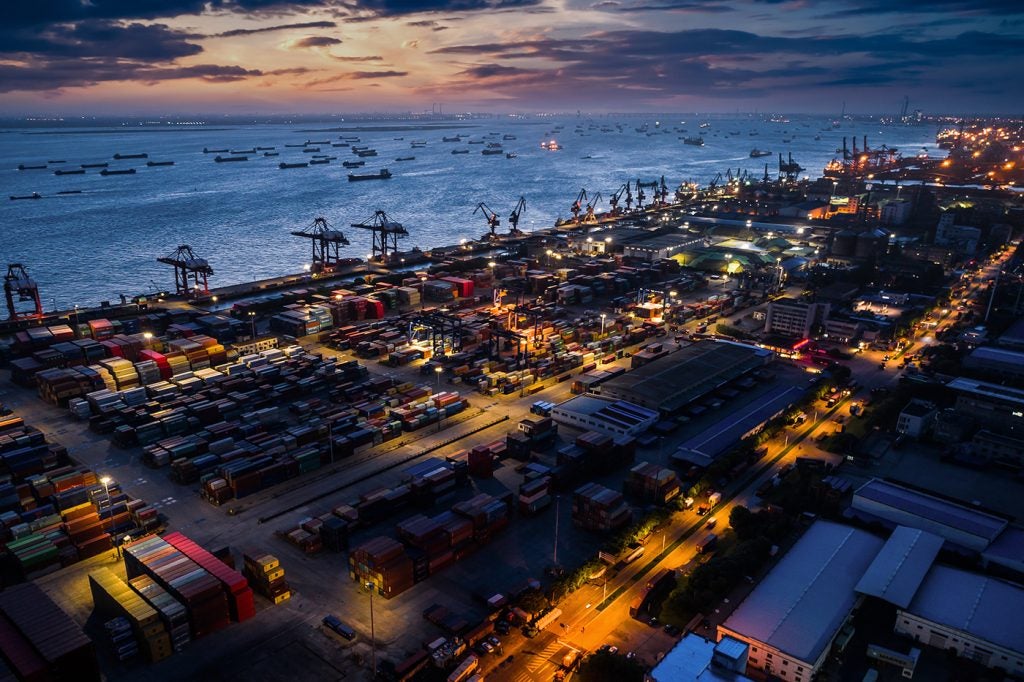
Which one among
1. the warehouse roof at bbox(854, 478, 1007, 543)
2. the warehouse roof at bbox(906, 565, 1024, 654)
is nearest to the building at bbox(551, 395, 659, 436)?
the warehouse roof at bbox(854, 478, 1007, 543)

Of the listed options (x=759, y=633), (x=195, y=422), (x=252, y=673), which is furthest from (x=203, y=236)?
(x=759, y=633)

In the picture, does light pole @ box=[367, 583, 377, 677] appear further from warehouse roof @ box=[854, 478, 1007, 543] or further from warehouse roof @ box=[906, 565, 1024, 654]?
warehouse roof @ box=[854, 478, 1007, 543]

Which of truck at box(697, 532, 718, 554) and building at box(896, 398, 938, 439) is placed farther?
building at box(896, 398, 938, 439)

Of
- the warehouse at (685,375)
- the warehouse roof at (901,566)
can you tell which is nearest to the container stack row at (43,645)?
the warehouse roof at (901,566)

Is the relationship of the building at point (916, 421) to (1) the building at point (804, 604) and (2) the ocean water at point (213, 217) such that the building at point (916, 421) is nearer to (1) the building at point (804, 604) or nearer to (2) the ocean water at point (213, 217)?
(1) the building at point (804, 604)

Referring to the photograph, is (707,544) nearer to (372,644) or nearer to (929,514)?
(929,514)

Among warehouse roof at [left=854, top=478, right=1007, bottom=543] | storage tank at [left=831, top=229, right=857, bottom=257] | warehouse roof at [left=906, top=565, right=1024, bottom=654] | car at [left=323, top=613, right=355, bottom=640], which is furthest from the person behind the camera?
storage tank at [left=831, top=229, right=857, bottom=257]

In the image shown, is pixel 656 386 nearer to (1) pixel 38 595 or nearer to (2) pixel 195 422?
(2) pixel 195 422
